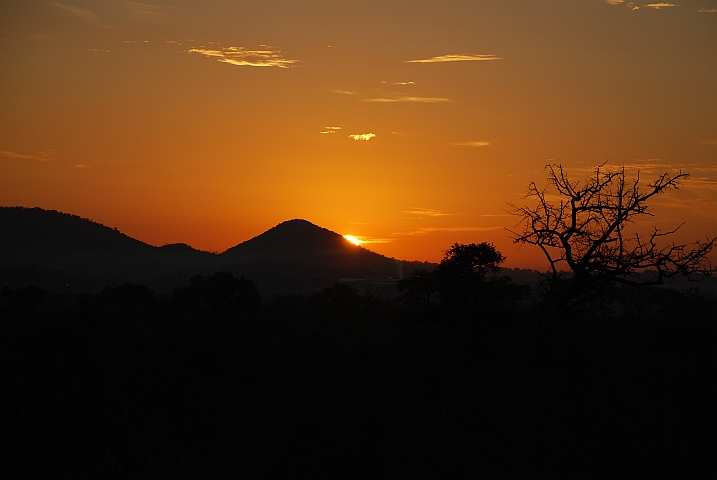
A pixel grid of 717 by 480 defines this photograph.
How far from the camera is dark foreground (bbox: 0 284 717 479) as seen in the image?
1238 centimetres

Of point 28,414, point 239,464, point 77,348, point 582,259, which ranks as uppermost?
point 582,259

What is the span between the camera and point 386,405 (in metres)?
17.5

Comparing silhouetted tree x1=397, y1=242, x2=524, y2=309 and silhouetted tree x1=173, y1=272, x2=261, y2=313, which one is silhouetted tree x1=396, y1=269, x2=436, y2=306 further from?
silhouetted tree x1=173, y1=272, x2=261, y2=313

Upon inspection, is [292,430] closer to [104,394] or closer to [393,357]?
[104,394]

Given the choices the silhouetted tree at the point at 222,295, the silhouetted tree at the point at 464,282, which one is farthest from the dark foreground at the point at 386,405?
the silhouetted tree at the point at 222,295

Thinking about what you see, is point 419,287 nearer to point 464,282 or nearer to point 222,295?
point 464,282

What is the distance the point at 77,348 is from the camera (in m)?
12.8

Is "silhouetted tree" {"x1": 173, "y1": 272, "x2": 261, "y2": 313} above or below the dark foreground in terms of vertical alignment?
above

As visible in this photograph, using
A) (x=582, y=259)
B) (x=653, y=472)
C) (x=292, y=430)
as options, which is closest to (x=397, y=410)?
(x=292, y=430)

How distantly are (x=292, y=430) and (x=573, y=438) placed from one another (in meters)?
6.41

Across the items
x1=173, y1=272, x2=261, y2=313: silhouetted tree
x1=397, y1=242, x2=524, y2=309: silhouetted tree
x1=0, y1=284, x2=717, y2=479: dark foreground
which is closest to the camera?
x1=0, y1=284, x2=717, y2=479: dark foreground

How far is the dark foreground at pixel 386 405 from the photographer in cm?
1238

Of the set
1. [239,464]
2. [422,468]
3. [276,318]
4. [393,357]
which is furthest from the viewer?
[276,318]

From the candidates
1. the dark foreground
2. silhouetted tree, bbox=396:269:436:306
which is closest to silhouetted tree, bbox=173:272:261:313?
the dark foreground
